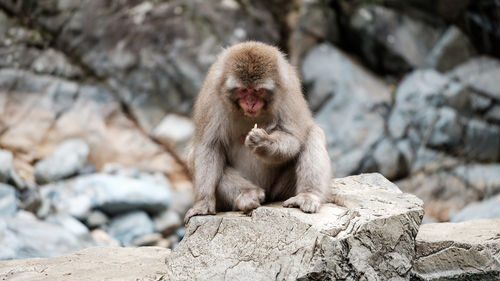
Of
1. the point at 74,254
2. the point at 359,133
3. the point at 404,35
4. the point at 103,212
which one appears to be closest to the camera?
the point at 74,254

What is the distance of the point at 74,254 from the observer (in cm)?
476

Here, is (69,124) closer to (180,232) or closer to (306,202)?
(180,232)

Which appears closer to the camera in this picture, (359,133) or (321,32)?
(359,133)

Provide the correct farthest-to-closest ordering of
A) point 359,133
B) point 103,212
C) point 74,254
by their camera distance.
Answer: point 359,133 → point 103,212 → point 74,254

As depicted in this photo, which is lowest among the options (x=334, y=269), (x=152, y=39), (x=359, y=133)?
(x=359, y=133)

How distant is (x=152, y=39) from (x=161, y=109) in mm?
1176

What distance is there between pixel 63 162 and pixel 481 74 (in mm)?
7131

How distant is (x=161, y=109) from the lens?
364 inches

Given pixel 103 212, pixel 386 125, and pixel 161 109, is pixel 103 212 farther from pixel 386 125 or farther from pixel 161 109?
pixel 386 125

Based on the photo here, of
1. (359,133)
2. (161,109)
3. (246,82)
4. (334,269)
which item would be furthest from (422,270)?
(161,109)

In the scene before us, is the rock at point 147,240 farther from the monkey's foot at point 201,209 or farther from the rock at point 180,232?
the monkey's foot at point 201,209

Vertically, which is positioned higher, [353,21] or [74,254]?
[353,21]

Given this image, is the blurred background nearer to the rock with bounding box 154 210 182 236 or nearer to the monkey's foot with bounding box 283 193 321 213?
the rock with bounding box 154 210 182 236

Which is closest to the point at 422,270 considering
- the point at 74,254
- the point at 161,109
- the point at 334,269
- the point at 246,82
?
the point at 334,269
